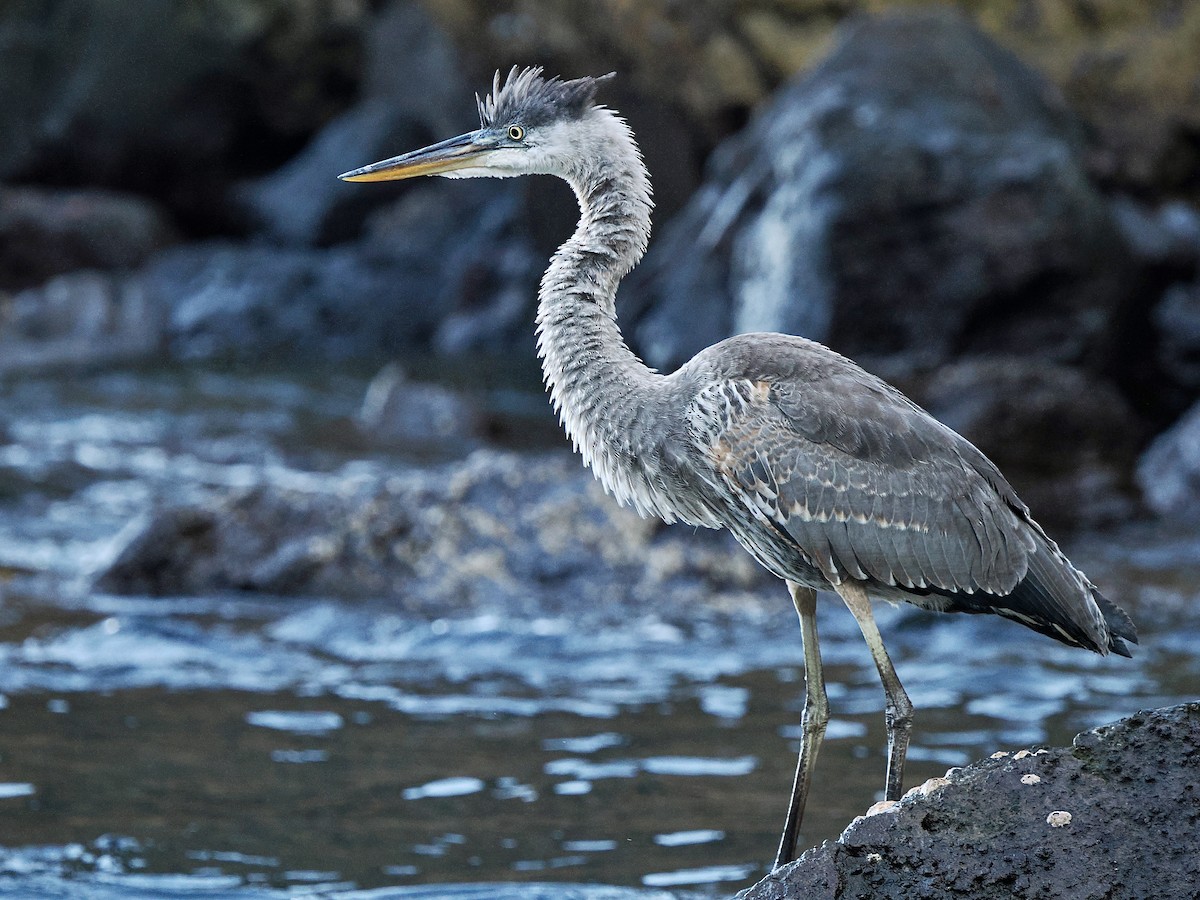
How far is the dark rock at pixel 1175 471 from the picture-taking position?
434 inches

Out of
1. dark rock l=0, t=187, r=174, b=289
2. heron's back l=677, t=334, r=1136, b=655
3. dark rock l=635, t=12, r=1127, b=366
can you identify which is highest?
dark rock l=0, t=187, r=174, b=289

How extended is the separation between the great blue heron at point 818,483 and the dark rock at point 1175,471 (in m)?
6.57

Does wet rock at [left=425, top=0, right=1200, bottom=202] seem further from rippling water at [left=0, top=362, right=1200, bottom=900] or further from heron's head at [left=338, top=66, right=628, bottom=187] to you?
heron's head at [left=338, top=66, right=628, bottom=187]

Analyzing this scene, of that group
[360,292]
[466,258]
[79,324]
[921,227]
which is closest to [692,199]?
[466,258]

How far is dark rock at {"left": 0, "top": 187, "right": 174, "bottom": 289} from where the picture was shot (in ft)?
71.1

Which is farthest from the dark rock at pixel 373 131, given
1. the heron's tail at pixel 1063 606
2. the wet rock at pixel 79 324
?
the heron's tail at pixel 1063 606

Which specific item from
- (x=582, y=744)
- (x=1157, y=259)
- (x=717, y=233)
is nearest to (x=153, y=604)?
(x=582, y=744)

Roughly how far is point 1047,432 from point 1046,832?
759cm

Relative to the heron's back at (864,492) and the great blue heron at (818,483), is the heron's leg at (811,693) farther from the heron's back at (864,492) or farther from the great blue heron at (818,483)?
the heron's back at (864,492)

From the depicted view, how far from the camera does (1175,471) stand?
11.5m

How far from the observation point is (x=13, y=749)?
6.34 meters

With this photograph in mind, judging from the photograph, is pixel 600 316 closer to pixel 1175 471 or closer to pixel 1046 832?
pixel 1046 832

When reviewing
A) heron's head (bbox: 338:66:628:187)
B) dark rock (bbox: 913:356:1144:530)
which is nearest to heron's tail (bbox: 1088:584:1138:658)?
heron's head (bbox: 338:66:628:187)

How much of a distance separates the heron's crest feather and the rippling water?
97.5 inches
